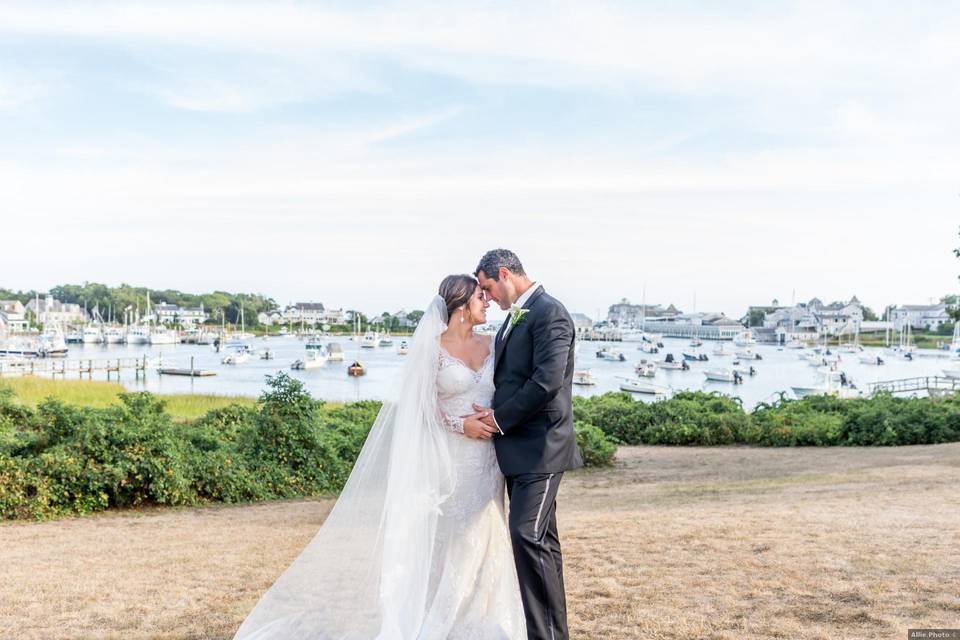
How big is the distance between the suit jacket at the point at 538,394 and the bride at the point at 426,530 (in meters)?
0.23

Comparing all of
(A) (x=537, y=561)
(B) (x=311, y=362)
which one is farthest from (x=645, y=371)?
(A) (x=537, y=561)

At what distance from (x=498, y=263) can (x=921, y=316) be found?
207462mm

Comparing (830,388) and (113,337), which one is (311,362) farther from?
(113,337)

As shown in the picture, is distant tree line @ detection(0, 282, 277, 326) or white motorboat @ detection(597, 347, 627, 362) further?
distant tree line @ detection(0, 282, 277, 326)

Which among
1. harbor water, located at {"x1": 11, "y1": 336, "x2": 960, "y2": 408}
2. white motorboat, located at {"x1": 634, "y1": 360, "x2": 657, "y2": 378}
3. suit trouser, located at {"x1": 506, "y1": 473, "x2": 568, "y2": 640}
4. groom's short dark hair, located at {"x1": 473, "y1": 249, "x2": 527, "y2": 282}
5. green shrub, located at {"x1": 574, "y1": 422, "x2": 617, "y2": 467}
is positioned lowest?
harbor water, located at {"x1": 11, "y1": 336, "x2": 960, "y2": 408}

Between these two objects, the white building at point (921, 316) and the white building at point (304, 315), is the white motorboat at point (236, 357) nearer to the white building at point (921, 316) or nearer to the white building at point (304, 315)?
the white building at point (304, 315)

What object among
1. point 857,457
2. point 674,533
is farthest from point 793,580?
point 857,457

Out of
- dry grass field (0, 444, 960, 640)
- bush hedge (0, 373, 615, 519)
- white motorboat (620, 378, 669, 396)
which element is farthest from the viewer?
white motorboat (620, 378, 669, 396)

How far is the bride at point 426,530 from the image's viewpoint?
4.97 m

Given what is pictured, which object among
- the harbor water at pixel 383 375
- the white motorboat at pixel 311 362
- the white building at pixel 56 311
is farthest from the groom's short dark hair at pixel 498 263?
the white building at pixel 56 311

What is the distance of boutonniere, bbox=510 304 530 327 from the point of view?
487cm

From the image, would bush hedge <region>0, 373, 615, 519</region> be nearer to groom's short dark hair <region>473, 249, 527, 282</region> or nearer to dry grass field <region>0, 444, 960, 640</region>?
dry grass field <region>0, 444, 960, 640</region>

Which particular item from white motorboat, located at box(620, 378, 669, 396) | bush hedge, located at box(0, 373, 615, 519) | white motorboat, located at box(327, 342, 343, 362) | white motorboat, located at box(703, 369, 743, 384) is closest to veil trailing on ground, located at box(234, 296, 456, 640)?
bush hedge, located at box(0, 373, 615, 519)

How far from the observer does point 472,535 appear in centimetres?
504
